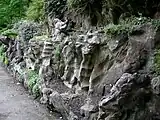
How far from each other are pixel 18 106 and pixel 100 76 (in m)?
3.40

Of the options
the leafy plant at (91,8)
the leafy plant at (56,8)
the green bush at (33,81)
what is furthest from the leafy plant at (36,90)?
the leafy plant at (91,8)

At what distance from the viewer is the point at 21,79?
12.1 meters

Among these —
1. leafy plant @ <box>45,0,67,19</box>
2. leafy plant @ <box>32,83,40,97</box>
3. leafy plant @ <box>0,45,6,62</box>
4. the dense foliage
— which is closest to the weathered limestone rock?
leafy plant @ <box>32,83,40,97</box>

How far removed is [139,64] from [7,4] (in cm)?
1431

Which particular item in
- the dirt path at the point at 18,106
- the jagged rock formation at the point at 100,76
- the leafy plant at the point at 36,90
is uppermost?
the jagged rock formation at the point at 100,76

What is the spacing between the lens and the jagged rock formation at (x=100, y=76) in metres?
5.28

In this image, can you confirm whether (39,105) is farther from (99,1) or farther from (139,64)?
(139,64)

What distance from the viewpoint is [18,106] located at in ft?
30.8

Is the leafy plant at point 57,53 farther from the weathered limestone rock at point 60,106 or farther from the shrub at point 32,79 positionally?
the shrub at point 32,79

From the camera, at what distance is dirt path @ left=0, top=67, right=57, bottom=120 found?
8383 mm

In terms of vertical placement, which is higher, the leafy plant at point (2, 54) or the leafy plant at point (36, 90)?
the leafy plant at point (2, 54)

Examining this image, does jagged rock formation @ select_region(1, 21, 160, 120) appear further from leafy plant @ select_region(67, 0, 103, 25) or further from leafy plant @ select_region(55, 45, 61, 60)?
leafy plant @ select_region(67, 0, 103, 25)

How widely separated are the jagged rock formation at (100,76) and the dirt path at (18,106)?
0.99ft

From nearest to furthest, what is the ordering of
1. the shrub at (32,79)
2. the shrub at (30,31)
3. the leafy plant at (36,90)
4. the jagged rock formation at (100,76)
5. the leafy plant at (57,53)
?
the jagged rock formation at (100,76) < the leafy plant at (57,53) < the leafy plant at (36,90) < the shrub at (32,79) < the shrub at (30,31)
